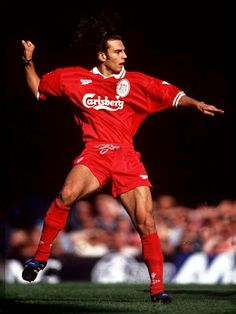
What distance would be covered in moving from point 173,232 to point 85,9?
383 centimetres

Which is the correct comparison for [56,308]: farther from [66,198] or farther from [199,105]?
[199,105]

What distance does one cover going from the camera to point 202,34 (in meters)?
14.4

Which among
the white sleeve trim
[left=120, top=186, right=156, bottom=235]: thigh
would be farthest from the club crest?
[left=120, top=186, right=156, bottom=235]: thigh

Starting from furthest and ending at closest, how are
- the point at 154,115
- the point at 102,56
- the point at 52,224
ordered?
the point at 154,115
the point at 102,56
the point at 52,224

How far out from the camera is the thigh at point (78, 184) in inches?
322

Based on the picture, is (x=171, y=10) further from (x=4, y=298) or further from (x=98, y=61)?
(x=4, y=298)

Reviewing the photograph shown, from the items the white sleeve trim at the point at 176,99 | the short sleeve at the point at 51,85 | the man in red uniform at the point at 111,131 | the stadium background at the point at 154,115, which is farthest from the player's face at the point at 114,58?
the stadium background at the point at 154,115

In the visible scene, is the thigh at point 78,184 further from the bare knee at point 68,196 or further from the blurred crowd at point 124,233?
the blurred crowd at point 124,233

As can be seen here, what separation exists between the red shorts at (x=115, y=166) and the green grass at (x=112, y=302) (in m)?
1.06

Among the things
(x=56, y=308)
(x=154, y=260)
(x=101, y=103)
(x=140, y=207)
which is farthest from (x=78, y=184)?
(x=56, y=308)

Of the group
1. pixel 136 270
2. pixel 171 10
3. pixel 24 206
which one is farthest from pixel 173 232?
pixel 171 10

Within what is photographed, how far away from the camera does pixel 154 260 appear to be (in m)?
8.20

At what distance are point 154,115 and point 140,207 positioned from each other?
7.41m

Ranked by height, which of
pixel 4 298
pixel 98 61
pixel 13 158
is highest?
pixel 98 61
